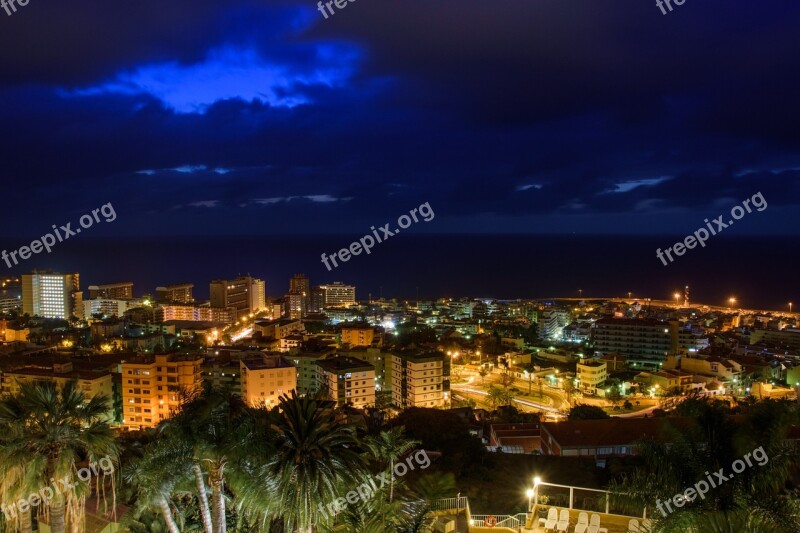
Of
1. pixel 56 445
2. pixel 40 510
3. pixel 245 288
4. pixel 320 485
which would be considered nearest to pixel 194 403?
pixel 56 445

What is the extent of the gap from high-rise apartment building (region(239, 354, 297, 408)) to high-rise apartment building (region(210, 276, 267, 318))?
36.8 meters

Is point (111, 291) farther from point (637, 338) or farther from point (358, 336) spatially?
point (637, 338)

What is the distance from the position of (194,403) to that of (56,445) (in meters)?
1.41

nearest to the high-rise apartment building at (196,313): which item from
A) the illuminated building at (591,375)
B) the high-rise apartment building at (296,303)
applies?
the high-rise apartment building at (296,303)

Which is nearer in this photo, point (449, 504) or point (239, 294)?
point (449, 504)

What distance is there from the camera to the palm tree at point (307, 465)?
5.05 m

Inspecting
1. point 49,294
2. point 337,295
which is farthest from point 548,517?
point 49,294

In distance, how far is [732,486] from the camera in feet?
16.0

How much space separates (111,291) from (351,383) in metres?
51.7

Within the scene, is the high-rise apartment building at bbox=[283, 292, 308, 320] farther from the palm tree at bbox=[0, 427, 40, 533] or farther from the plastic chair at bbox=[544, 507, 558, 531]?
the plastic chair at bbox=[544, 507, 558, 531]

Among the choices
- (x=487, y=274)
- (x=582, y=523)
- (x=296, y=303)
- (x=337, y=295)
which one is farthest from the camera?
(x=487, y=274)

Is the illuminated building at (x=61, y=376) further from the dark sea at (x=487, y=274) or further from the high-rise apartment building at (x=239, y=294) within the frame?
the dark sea at (x=487, y=274)

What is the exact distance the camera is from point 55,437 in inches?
230

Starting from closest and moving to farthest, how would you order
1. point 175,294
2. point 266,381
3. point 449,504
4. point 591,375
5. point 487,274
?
point 449,504
point 266,381
point 591,375
point 175,294
point 487,274
